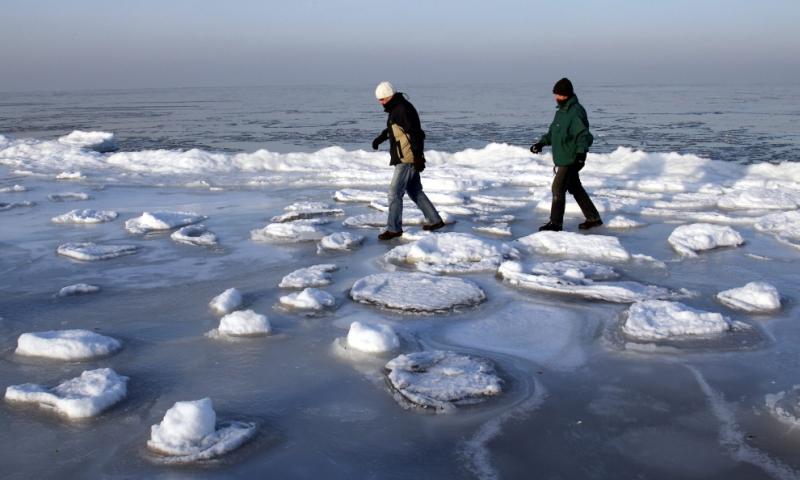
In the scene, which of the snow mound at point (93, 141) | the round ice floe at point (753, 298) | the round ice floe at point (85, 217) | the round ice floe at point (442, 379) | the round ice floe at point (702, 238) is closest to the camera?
the round ice floe at point (442, 379)

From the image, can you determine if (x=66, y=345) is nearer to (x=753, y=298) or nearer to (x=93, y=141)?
(x=753, y=298)

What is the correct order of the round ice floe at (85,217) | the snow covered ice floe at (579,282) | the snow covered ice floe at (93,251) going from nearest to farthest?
the snow covered ice floe at (579,282) → the snow covered ice floe at (93,251) → the round ice floe at (85,217)

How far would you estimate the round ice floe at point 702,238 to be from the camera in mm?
6531

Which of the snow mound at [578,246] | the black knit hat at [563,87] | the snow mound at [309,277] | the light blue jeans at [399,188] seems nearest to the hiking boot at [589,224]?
the snow mound at [578,246]

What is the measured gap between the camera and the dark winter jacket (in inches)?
269

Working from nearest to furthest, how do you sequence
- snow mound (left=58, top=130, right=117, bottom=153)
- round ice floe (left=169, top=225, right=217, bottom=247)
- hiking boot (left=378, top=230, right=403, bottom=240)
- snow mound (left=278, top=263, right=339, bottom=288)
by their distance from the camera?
1. snow mound (left=278, top=263, right=339, bottom=288)
2. round ice floe (left=169, top=225, right=217, bottom=247)
3. hiking boot (left=378, top=230, right=403, bottom=240)
4. snow mound (left=58, top=130, right=117, bottom=153)

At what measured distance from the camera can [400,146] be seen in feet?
22.9

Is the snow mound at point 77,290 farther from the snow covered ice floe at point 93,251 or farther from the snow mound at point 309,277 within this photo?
the snow mound at point 309,277

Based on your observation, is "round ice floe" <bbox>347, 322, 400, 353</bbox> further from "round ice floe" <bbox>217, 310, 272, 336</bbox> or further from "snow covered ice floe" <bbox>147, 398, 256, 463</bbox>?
"snow covered ice floe" <bbox>147, 398, 256, 463</bbox>

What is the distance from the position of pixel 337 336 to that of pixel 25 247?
4.32 metres

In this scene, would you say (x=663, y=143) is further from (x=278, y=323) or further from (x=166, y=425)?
(x=166, y=425)

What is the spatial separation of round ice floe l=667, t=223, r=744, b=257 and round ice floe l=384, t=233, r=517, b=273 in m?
1.66

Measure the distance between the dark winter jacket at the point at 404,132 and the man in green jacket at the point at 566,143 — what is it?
1.28 metres

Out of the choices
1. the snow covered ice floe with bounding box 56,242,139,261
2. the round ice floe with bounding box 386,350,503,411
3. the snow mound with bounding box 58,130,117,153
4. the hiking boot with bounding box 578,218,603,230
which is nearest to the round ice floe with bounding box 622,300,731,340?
the round ice floe with bounding box 386,350,503,411
